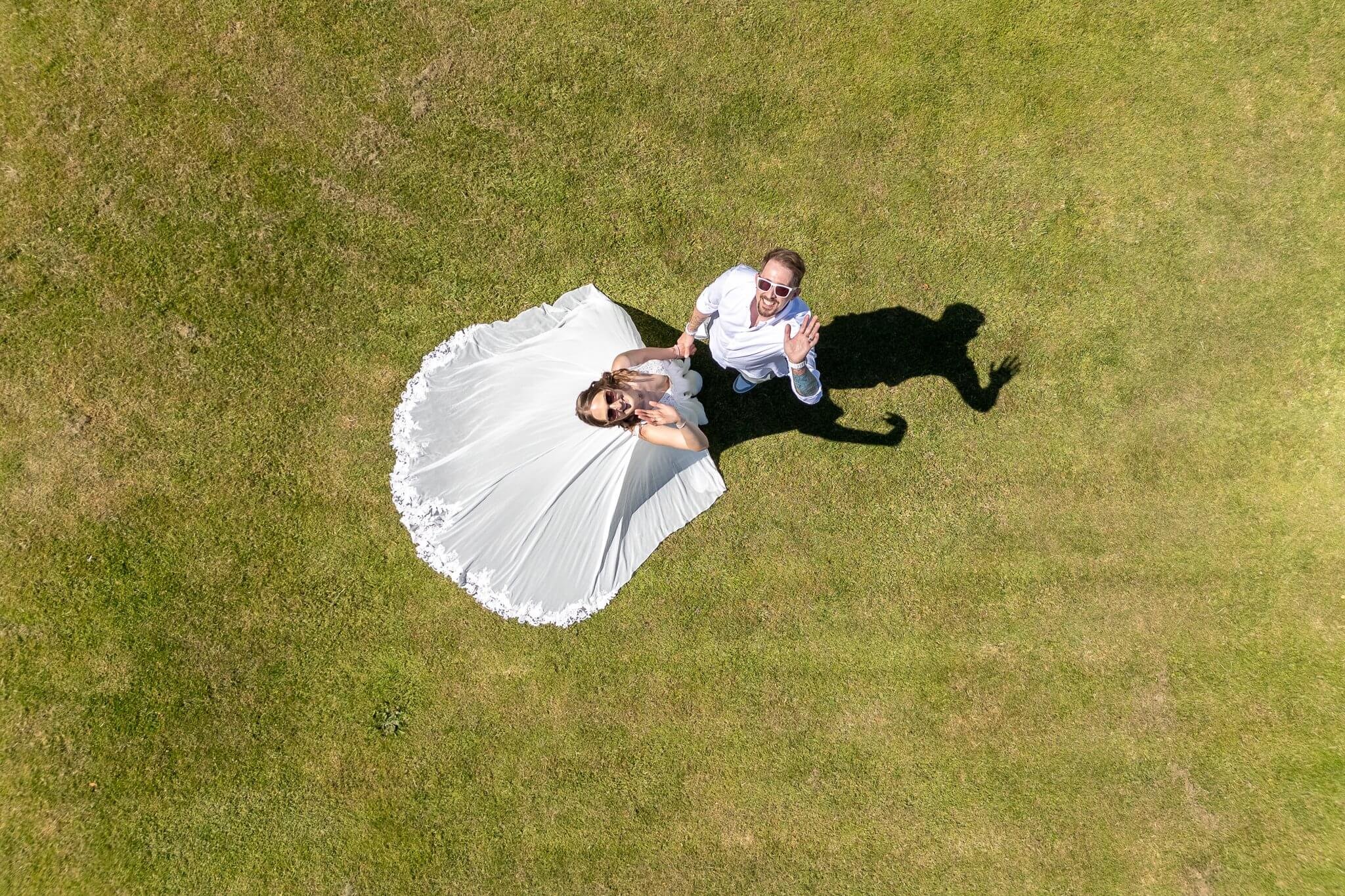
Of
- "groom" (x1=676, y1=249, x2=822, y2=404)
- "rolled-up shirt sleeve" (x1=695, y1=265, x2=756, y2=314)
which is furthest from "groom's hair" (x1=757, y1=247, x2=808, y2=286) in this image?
"rolled-up shirt sleeve" (x1=695, y1=265, x2=756, y2=314)

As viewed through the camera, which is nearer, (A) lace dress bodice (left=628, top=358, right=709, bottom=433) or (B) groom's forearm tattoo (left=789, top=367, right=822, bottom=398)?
(B) groom's forearm tattoo (left=789, top=367, right=822, bottom=398)

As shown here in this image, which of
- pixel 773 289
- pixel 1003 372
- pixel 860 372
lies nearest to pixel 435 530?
pixel 773 289

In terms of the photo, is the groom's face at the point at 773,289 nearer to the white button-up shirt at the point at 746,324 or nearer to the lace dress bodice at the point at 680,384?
the white button-up shirt at the point at 746,324

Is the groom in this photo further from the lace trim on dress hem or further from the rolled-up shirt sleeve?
the lace trim on dress hem

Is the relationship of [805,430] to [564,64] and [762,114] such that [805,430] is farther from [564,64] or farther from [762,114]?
[564,64]

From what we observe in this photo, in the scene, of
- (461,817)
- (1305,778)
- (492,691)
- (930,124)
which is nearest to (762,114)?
(930,124)

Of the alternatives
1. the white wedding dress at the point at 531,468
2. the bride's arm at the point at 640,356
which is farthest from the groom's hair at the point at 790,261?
the white wedding dress at the point at 531,468
